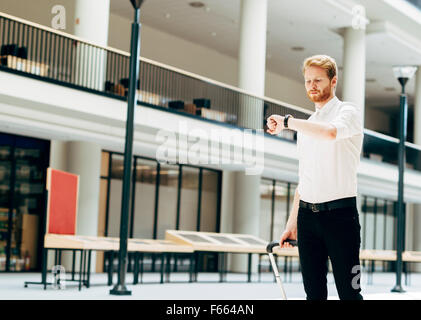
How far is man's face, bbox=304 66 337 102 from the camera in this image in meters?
3.61

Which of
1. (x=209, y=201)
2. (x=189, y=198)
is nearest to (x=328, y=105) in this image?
(x=189, y=198)

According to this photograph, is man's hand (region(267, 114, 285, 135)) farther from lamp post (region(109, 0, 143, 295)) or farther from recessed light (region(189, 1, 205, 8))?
recessed light (region(189, 1, 205, 8))

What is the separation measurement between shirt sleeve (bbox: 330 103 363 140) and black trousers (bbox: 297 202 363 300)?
40cm

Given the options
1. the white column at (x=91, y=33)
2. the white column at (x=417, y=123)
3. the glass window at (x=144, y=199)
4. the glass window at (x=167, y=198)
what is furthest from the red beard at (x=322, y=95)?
the white column at (x=417, y=123)

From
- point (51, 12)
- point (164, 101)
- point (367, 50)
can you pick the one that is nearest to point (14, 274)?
point (51, 12)

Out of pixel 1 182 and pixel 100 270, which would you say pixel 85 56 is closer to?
pixel 1 182

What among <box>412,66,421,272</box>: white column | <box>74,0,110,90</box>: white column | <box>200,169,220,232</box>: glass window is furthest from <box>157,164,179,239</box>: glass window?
<box>412,66,421,272</box>: white column

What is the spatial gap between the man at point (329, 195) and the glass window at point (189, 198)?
755 inches

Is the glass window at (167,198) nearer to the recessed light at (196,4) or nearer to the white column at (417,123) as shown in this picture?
the recessed light at (196,4)

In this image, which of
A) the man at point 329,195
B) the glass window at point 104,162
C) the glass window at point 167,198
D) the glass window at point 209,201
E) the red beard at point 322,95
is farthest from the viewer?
the glass window at point 209,201

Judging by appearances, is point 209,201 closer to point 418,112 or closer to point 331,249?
Answer: point 418,112

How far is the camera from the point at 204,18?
24391 mm

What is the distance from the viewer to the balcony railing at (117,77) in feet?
49.0
